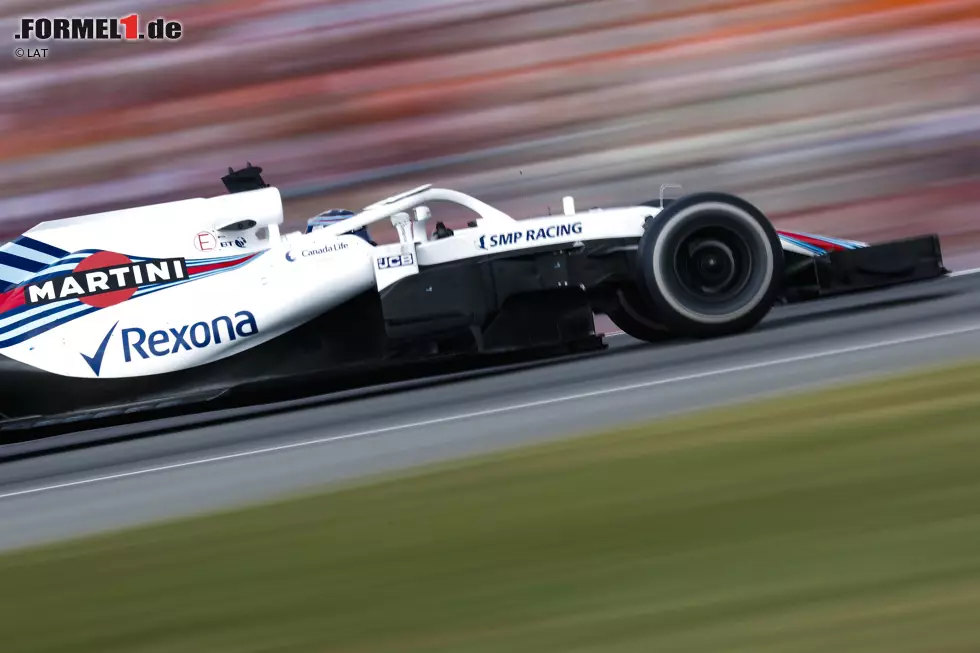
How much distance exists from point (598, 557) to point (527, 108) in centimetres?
677

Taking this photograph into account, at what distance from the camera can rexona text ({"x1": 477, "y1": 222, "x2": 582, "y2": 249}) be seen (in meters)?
6.73

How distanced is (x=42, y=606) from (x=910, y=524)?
208 centimetres

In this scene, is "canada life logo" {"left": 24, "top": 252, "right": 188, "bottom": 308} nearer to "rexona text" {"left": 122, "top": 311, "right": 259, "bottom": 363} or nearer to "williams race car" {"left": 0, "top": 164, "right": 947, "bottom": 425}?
"williams race car" {"left": 0, "top": 164, "right": 947, "bottom": 425}

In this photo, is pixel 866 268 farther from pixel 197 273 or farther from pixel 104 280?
pixel 104 280

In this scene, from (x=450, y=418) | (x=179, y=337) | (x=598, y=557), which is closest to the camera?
(x=598, y=557)

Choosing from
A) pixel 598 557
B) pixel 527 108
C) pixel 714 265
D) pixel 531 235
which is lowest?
pixel 598 557

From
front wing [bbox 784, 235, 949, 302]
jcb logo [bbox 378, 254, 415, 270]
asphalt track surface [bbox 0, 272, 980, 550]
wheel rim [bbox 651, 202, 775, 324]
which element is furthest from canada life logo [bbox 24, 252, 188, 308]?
front wing [bbox 784, 235, 949, 302]

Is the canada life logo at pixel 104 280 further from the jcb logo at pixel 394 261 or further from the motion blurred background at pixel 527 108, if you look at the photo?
the motion blurred background at pixel 527 108

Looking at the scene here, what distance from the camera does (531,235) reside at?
6766mm

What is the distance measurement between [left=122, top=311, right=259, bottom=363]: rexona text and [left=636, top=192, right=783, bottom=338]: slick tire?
1.95 m

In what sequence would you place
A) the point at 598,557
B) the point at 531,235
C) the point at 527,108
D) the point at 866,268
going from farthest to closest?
1. the point at 527,108
2. the point at 866,268
3. the point at 531,235
4. the point at 598,557

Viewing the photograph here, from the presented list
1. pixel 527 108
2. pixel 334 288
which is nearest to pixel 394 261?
pixel 334 288

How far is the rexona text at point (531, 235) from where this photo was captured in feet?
22.1

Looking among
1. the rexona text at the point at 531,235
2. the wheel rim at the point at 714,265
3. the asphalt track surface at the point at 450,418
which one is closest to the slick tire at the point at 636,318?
the asphalt track surface at the point at 450,418
